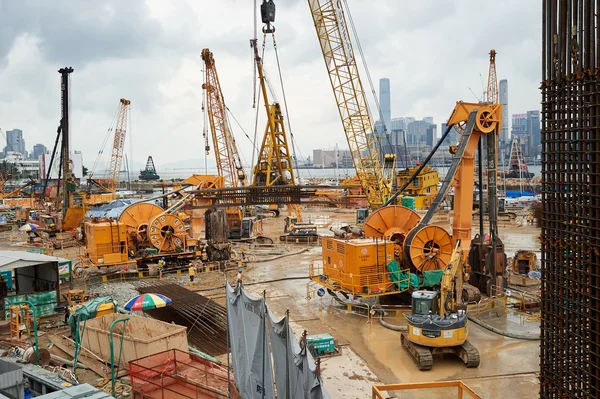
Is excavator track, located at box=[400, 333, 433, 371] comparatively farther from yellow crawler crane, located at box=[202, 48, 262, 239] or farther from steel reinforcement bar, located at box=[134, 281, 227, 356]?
yellow crawler crane, located at box=[202, 48, 262, 239]

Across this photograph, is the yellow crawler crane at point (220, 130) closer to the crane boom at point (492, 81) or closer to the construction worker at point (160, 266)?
the construction worker at point (160, 266)

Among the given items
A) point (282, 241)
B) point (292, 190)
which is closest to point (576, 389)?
point (292, 190)

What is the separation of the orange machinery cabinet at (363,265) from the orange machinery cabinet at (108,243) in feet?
43.4

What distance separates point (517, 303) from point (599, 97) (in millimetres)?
14344

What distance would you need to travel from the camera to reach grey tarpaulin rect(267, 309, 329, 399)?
25.8 ft

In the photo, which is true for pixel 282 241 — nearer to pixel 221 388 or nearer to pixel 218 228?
pixel 218 228

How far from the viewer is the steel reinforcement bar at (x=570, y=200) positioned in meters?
8.48

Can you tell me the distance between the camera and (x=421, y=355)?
14.6 m

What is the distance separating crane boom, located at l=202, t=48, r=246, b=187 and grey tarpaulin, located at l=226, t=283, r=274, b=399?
45.8 meters

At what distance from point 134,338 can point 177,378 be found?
80.6 inches

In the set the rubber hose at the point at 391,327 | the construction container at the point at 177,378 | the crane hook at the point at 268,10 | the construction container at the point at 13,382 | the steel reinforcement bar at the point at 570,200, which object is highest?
the crane hook at the point at 268,10

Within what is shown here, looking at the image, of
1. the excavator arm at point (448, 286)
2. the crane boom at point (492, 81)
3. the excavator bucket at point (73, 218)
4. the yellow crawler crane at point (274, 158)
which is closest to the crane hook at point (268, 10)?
the yellow crawler crane at point (274, 158)

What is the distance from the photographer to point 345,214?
2773 inches

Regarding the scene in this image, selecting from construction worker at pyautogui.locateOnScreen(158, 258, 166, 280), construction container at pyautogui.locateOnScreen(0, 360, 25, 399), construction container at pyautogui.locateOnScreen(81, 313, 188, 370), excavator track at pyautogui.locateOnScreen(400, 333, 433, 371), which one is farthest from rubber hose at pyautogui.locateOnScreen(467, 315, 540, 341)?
construction worker at pyautogui.locateOnScreen(158, 258, 166, 280)
